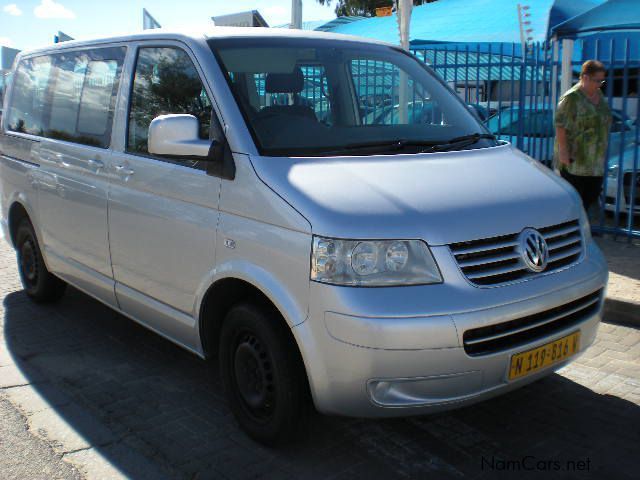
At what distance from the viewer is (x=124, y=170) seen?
→ 13.2ft

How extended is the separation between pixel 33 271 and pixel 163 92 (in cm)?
251

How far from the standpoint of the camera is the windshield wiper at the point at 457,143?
11.9 ft

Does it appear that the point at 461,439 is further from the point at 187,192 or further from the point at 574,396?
the point at 187,192

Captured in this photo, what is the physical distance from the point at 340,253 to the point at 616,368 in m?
2.46

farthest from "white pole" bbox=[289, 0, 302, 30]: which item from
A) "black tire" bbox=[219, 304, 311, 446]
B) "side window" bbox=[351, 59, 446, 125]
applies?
"black tire" bbox=[219, 304, 311, 446]

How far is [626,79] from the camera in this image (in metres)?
6.85

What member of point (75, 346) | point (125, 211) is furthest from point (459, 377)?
point (75, 346)

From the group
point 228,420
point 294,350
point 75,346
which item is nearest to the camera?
point 294,350

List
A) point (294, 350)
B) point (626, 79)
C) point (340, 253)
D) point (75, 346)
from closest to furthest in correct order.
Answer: point (340, 253) → point (294, 350) → point (75, 346) → point (626, 79)

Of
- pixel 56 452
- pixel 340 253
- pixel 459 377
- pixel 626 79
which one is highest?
pixel 626 79

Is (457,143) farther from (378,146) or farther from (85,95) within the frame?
(85,95)

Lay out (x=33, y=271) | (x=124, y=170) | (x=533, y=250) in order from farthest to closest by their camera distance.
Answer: (x=33, y=271) → (x=124, y=170) → (x=533, y=250)

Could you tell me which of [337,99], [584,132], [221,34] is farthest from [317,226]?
[584,132]

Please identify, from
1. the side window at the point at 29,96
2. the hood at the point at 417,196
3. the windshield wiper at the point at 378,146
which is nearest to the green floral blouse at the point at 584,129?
the hood at the point at 417,196
